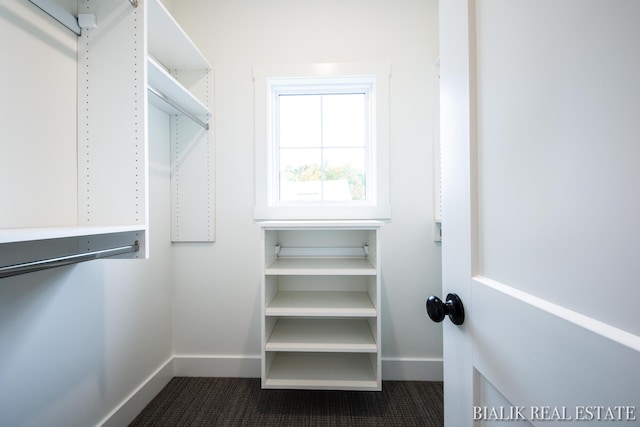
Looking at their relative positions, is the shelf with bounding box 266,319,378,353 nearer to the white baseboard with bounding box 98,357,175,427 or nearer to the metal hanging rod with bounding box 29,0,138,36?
the white baseboard with bounding box 98,357,175,427

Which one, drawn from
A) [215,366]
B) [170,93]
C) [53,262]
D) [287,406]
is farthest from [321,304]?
[170,93]

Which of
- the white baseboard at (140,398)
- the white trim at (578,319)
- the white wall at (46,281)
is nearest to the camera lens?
the white trim at (578,319)

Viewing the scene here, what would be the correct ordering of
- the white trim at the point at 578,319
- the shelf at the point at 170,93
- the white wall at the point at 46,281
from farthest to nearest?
the shelf at the point at 170,93 < the white wall at the point at 46,281 < the white trim at the point at 578,319

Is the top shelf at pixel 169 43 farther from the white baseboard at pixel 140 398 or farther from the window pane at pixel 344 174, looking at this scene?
the white baseboard at pixel 140 398

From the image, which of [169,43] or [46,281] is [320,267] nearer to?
[46,281]

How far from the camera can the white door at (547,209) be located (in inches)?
10.9

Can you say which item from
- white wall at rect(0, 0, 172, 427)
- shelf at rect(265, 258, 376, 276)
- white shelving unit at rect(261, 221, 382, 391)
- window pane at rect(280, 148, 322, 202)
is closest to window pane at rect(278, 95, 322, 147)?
window pane at rect(280, 148, 322, 202)

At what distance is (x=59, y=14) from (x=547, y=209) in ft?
5.01

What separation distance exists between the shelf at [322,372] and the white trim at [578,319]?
117 centimetres

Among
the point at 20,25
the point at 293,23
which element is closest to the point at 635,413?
the point at 20,25

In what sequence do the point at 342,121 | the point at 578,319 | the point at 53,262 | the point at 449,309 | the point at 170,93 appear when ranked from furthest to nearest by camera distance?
the point at 342,121 → the point at 170,93 → the point at 53,262 → the point at 449,309 → the point at 578,319

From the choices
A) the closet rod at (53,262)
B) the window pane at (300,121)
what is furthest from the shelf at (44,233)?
the window pane at (300,121)

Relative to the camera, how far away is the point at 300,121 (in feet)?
6.12

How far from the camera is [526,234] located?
40 centimetres
